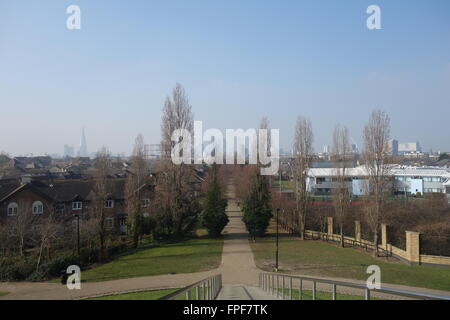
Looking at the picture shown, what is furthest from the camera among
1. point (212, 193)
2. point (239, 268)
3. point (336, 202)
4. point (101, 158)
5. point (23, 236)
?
point (212, 193)

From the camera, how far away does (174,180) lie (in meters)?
28.3

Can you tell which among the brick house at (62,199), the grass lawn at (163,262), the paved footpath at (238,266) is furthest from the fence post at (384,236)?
the brick house at (62,199)

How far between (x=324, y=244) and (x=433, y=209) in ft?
33.5

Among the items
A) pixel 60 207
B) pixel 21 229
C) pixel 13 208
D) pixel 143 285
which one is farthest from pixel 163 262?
pixel 13 208

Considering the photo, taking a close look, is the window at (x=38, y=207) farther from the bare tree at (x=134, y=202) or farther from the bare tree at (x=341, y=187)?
the bare tree at (x=341, y=187)

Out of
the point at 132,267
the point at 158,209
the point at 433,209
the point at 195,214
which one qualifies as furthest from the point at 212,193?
the point at 433,209

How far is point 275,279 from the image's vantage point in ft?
41.8

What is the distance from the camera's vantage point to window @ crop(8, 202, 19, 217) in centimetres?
2673

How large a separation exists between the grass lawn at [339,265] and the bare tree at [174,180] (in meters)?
6.96

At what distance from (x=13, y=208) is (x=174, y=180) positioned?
1354 cm

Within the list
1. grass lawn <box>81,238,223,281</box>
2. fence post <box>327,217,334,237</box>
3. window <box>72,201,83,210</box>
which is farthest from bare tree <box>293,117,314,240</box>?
window <box>72,201,83,210</box>

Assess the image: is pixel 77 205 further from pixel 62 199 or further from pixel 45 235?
pixel 45 235

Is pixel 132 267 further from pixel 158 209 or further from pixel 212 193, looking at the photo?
pixel 212 193

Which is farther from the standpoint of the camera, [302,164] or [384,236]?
[302,164]
